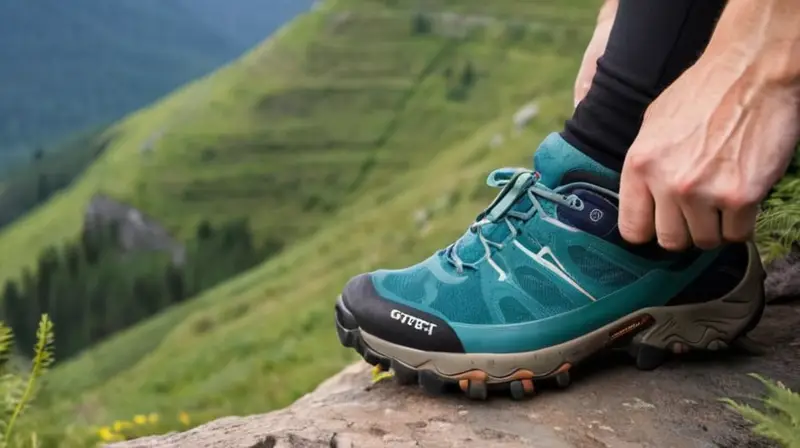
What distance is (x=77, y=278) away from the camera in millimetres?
97625

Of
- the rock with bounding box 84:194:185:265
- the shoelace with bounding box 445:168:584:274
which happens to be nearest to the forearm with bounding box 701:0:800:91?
the shoelace with bounding box 445:168:584:274

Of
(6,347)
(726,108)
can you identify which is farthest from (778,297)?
(6,347)

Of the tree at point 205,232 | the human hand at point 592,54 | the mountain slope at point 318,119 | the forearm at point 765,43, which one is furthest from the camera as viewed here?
the mountain slope at point 318,119

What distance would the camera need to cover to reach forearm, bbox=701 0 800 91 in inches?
84.0

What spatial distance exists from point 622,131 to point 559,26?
118 m

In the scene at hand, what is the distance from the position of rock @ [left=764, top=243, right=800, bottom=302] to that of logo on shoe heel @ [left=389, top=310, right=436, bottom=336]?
168 cm

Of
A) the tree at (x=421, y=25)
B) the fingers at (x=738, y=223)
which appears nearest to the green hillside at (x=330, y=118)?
the tree at (x=421, y=25)

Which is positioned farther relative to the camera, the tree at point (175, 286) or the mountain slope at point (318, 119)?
the mountain slope at point (318, 119)

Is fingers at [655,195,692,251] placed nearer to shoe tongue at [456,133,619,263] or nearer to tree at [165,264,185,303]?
shoe tongue at [456,133,619,263]

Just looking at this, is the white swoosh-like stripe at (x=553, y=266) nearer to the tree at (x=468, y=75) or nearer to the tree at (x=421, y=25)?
Answer: the tree at (x=468, y=75)

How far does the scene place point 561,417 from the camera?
256 cm

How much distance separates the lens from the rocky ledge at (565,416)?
2395 mm

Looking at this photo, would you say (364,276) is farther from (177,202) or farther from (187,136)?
(187,136)

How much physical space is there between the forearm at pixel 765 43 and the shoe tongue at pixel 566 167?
2.03 feet
